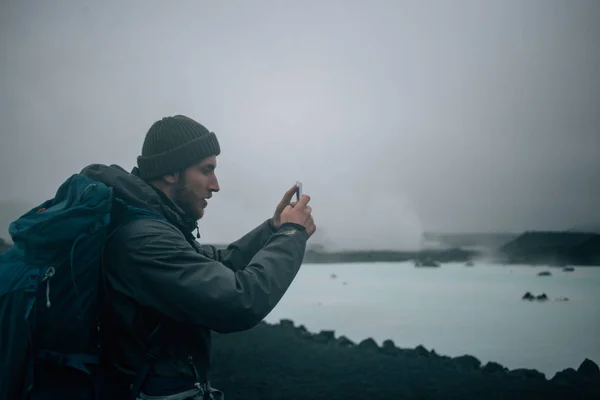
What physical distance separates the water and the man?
65.1 feet

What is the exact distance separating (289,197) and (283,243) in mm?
428

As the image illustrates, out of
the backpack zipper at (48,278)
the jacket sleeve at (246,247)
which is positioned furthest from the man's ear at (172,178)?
the backpack zipper at (48,278)

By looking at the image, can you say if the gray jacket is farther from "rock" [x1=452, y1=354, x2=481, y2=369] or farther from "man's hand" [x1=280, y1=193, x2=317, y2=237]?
"rock" [x1=452, y1=354, x2=481, y2=369]

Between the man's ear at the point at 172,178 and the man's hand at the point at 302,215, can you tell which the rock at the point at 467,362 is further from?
the man's ear at the point at 172,178

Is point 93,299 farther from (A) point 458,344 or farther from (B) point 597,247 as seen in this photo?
(B) point 597,247

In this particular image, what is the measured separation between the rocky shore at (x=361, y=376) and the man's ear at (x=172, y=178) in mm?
7644

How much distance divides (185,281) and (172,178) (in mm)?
675

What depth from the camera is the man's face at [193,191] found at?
2.19 m

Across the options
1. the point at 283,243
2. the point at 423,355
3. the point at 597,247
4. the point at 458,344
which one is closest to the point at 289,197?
the point at 283,243

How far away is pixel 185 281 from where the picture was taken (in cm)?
168

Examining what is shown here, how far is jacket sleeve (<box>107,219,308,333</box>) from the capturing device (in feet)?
5.50

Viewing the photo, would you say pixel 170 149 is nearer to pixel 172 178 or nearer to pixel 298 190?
pixel 172 178

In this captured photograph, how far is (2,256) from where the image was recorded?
1.75 m

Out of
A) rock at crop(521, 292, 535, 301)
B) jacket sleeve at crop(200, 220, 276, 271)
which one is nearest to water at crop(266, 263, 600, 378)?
rock at crop(521, 292, 535, 301)
